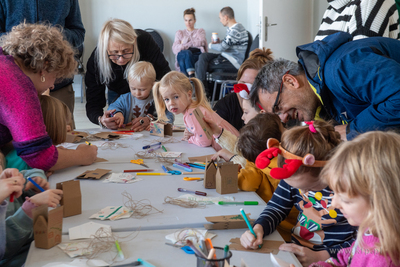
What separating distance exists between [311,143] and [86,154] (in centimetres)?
108

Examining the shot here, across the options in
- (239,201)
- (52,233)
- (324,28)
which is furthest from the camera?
(324,28)

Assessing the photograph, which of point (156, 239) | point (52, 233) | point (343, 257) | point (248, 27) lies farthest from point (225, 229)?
point (248, 27)

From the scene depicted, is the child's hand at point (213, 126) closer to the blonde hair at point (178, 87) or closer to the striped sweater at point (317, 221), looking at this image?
the blonde hair at point (178, 87)

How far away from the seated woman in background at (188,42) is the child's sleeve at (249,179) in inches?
216

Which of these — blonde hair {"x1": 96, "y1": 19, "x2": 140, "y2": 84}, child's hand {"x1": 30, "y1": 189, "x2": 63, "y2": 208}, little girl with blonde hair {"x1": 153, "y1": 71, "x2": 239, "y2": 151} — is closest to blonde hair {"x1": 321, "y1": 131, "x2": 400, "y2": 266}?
child's hand {"x1": 30, "y1": 189, "x2": 63, "y2": 208}

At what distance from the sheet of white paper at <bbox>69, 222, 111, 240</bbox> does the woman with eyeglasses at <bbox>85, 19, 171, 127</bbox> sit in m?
1.52

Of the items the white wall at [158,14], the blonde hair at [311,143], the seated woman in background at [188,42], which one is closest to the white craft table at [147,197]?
the blonde hair at [311,143]

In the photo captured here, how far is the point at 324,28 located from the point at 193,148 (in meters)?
1.21

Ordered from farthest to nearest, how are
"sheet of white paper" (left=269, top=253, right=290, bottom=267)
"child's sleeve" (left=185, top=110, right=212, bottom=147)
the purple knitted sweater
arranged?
1. "child's sleeve" (left=185, top=110, right=212, bottom=147)
2. the purple knitted sweater
3. "sheet of white paper" (left=269, top=253, right=290, bottom=267)

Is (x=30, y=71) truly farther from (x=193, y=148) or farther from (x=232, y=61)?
(x=232, y=61)

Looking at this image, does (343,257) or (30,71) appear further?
(30,71)

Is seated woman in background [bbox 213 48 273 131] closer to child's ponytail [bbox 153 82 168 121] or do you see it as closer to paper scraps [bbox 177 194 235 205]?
child's ponytail [bbox 153 82 168 121]

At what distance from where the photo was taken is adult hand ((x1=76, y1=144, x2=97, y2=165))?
5.68 feet

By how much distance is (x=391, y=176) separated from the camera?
77cm
